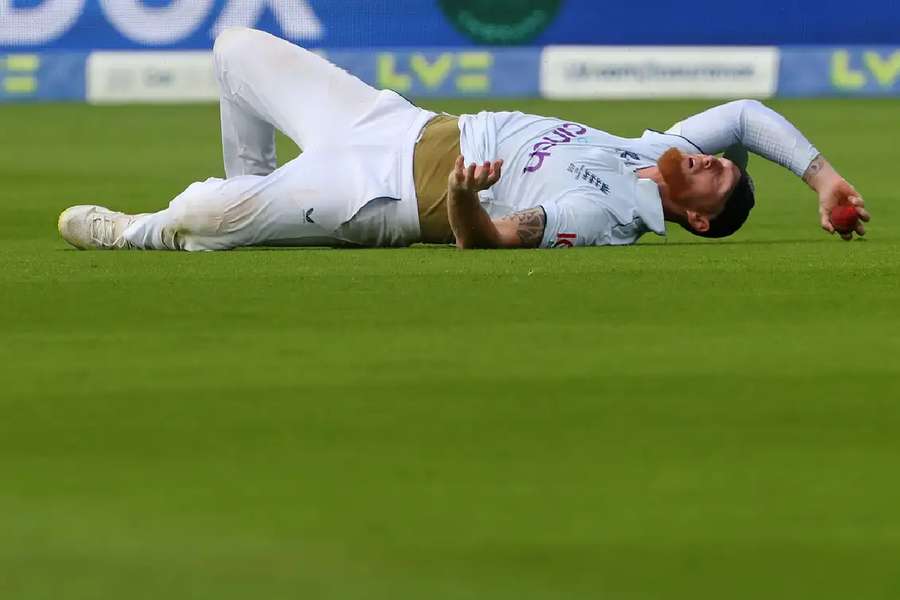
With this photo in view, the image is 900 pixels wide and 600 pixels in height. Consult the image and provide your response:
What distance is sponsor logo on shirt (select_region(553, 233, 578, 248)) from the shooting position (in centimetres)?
622

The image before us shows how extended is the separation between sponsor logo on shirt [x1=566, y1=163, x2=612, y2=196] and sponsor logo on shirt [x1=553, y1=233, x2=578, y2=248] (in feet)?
0.57

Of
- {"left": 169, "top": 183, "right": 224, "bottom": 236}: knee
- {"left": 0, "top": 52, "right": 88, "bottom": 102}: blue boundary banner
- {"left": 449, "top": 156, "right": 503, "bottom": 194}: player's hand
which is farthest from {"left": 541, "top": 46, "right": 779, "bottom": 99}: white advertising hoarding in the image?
{"left": 449, "top": 156, "right": 503, "bottom": 194}: player's hand

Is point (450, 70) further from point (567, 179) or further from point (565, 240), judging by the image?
point (567, 179)

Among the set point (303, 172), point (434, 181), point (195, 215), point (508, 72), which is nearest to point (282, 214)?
point (303, 172)

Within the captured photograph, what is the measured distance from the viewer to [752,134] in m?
6.49

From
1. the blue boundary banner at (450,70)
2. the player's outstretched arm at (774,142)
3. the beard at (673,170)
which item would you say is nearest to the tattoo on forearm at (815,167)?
the player's outstretched arm at (774,142)

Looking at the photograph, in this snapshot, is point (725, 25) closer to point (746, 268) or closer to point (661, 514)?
point (746, 268)

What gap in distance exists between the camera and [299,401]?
382 centimetres

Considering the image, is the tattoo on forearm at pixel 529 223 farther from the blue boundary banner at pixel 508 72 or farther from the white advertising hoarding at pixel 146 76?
the white advertising hoarding at pixel 146 76

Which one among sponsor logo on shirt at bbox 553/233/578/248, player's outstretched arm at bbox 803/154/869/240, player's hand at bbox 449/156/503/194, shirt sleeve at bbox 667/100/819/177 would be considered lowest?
sponsor logo on shirt at bbox 553/233/578/248

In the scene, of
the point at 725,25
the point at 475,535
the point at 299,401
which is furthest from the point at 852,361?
the point at 725,25

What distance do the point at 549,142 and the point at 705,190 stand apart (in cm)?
52

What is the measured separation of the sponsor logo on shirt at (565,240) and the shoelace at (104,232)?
143 centimetres

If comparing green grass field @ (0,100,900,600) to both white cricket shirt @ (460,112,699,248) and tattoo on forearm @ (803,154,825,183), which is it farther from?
tattoo on forearm @ (803,154,825,183)
